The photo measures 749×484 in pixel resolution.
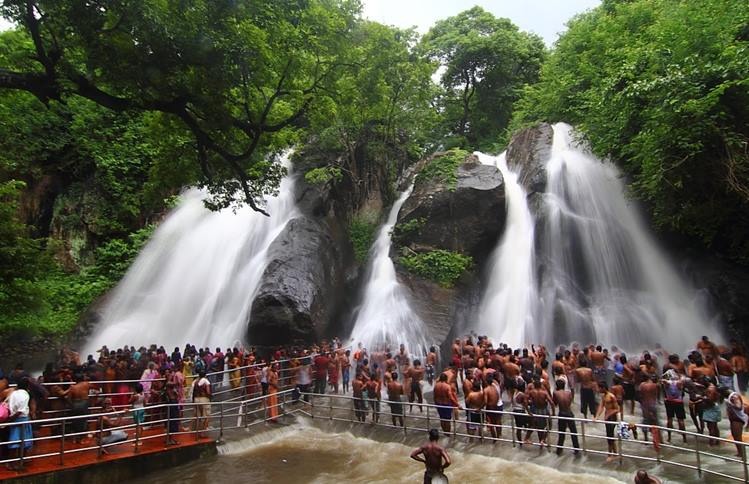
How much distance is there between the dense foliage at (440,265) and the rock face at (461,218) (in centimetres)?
44

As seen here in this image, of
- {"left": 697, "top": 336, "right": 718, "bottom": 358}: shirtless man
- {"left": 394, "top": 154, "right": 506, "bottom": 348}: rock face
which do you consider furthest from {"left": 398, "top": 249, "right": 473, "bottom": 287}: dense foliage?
{"left": 697, "top": 336, "right": 718, "bottom": 358}: shirtless man

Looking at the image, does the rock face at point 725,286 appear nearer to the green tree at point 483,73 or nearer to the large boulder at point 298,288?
the large boulder at point 298,288

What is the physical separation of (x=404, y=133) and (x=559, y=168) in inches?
382

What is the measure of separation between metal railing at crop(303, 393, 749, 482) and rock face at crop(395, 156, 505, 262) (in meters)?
9.36

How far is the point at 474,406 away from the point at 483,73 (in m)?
28.9

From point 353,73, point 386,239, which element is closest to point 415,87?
point 353,73

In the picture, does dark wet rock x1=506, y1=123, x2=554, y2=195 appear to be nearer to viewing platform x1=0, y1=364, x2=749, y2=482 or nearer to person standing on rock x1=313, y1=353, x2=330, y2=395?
person standing on rock x1=313, y1=353, x2=330, y2=395

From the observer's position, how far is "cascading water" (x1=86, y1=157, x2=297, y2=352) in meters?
19.1

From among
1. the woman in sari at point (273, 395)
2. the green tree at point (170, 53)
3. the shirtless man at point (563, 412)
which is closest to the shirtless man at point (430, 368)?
the woman in sari at point (273, 395)

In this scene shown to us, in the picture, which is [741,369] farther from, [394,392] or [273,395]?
[273,395]

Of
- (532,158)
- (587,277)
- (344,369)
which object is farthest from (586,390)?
(532,158)

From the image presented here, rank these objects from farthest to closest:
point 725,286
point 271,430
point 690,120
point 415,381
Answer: point 725,286 < point 690,120 < point 415,381 < point 271,430

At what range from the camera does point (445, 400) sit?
1004 cm

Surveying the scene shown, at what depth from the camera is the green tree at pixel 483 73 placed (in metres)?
33.1
